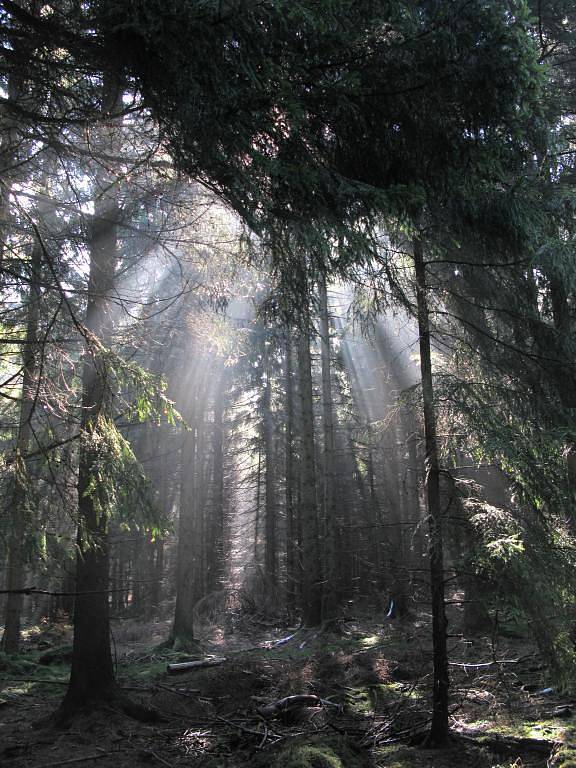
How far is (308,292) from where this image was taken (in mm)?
4551

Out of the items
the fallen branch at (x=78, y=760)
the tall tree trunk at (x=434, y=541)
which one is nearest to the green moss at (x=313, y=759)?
the tall tree trunk at (x=434, y=541)

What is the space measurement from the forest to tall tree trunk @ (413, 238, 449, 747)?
3 centimetres

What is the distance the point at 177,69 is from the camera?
10.9 ft

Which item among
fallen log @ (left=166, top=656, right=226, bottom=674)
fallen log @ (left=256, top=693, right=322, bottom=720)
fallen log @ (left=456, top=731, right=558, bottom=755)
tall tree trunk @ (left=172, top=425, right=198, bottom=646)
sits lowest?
fallen log @ (left=166, top=656, right=226, bottom=674)

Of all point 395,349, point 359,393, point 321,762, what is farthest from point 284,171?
point 359,393

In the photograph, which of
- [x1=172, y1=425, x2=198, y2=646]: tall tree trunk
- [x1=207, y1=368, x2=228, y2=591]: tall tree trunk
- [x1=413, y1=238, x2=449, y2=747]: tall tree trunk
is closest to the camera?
[x1=413, y1=238, x2=449, y2=747]: tall tree trunk

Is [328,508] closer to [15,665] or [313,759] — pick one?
[15,665]

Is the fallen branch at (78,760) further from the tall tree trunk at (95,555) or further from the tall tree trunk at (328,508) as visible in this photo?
the tall tree trunk at (328,508)

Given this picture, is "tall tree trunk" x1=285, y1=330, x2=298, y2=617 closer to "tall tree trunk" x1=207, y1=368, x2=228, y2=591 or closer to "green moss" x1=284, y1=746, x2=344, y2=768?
"tall tree trunk" x1=207, y1=368, x2=228, y2=591

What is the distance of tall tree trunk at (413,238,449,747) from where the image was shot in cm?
524

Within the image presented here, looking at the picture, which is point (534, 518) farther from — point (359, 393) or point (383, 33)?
point (359, 393)

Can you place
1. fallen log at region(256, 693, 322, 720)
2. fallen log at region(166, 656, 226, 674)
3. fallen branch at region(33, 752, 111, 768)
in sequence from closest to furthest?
fallen branch at region(33, 752, 111, 768) → fallen log at region(256, 693, 322, 720) → fallen log at region(166, 656, 226, 674)

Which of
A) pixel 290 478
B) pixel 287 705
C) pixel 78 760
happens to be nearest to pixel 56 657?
pixel 78 760

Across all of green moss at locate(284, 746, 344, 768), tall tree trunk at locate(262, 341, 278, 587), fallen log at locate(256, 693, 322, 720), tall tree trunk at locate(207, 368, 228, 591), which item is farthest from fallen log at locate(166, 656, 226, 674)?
tall tree trunk at locate(207, 368, 228, 591)
